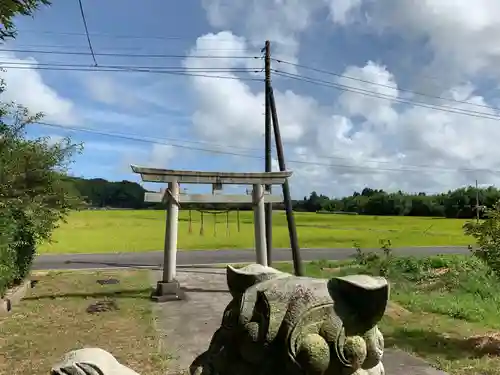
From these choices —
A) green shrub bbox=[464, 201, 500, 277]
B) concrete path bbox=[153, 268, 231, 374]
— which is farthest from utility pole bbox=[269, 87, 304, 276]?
green shrub bbox=[464, 201, 500, 277]

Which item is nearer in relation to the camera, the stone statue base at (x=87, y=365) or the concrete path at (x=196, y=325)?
the stone statue base at (x=87, y=365)

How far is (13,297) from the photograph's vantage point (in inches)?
360

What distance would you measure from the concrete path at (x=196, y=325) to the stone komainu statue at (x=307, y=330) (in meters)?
3.59

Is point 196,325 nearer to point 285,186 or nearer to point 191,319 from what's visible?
point 191,319

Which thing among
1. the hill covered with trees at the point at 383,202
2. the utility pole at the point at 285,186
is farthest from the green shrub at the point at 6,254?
the hill covered with trees at the point at 383,202

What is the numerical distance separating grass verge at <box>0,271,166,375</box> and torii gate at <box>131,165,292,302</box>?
64cm

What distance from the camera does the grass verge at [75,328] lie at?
575 cm

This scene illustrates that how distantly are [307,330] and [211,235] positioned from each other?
27.6m

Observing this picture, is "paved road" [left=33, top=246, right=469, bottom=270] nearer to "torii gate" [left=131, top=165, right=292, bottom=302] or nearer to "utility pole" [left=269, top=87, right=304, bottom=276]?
"utility pole" [left=269, top=87, right=304, bottom=276]

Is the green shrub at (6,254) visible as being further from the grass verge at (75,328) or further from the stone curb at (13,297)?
the grass verge at (75,328)

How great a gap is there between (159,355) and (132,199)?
4273 cm

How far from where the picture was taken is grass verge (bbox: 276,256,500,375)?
19.6 ft

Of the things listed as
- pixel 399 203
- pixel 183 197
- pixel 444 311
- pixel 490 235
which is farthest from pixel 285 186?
pixel 399 203

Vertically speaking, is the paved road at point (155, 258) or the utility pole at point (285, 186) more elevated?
the utility pole at point (285, 186)
